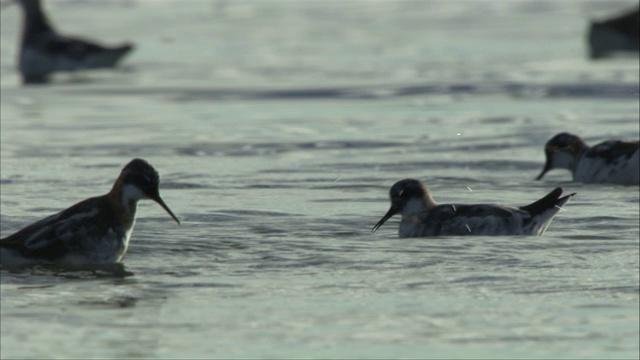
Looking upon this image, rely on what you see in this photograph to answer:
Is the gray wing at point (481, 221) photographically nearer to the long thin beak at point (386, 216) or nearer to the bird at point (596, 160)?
the long thin beak at point (386, 216)

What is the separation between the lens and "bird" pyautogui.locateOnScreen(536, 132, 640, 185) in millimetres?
18078

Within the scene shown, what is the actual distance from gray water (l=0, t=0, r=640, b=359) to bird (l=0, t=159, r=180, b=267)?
0.64 ft

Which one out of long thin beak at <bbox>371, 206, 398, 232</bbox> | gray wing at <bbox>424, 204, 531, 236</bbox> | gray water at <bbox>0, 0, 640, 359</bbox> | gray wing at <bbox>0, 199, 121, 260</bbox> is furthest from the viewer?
long thin beak at <bbox>371, 206, 398, 232</bbox>

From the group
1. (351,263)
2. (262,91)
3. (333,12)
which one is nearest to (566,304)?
(351,263)

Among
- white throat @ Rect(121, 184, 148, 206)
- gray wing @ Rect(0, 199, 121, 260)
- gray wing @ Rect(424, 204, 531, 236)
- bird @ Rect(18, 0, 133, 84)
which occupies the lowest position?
bird @ Rect(18, 0, 133, 84)

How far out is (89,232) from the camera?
13.0m

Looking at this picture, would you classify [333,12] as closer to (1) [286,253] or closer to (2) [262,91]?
(2) [262,91]

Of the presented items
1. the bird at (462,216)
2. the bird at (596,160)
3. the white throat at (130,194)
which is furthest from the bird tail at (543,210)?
the bird at (596,160)

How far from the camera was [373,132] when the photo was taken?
23000 millimetres

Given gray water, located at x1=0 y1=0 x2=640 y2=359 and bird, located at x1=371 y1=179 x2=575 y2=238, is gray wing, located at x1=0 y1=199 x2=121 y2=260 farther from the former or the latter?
bird, located at x1=371 y1=179 x2=575 y2=238

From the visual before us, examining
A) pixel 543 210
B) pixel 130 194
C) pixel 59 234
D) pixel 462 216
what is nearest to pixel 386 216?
pixel 462 216

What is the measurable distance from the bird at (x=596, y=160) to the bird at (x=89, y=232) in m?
6.46

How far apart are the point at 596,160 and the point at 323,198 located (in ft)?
11.6

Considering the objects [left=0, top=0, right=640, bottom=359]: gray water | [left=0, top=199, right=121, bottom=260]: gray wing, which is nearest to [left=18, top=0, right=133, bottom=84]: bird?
[left=0, top=0, right=640, bottom=359]: gray water
